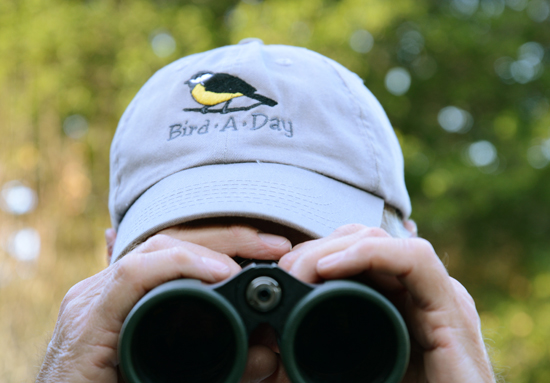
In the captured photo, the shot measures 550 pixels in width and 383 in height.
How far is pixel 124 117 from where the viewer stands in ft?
4.40

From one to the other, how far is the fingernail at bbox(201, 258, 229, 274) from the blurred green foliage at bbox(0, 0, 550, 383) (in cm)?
400

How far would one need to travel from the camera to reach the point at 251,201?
1021mm

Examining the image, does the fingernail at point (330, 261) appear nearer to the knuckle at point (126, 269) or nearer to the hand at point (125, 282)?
the hand at point (125, 282)

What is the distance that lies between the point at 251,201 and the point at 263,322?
257mm

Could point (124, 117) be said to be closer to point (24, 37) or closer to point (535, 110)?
point (24, 37)

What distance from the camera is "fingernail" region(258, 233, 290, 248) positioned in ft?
3.35

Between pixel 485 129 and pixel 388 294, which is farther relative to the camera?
pixel 485 129

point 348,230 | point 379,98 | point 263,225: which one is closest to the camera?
point 348,230

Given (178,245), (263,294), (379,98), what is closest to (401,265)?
(263,294)

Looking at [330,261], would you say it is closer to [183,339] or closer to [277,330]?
[277,330]

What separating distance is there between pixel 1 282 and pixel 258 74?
4533mm

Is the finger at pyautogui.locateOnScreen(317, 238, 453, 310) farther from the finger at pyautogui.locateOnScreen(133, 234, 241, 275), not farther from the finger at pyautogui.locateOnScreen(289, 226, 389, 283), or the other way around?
the finger at pyautogui.locateOnScreen(133, 234, 241, 275)

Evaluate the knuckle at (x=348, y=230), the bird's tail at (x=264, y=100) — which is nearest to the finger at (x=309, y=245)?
the knuckle at (x=348, y=230)

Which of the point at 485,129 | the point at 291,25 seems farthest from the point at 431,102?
the point at 291,25
